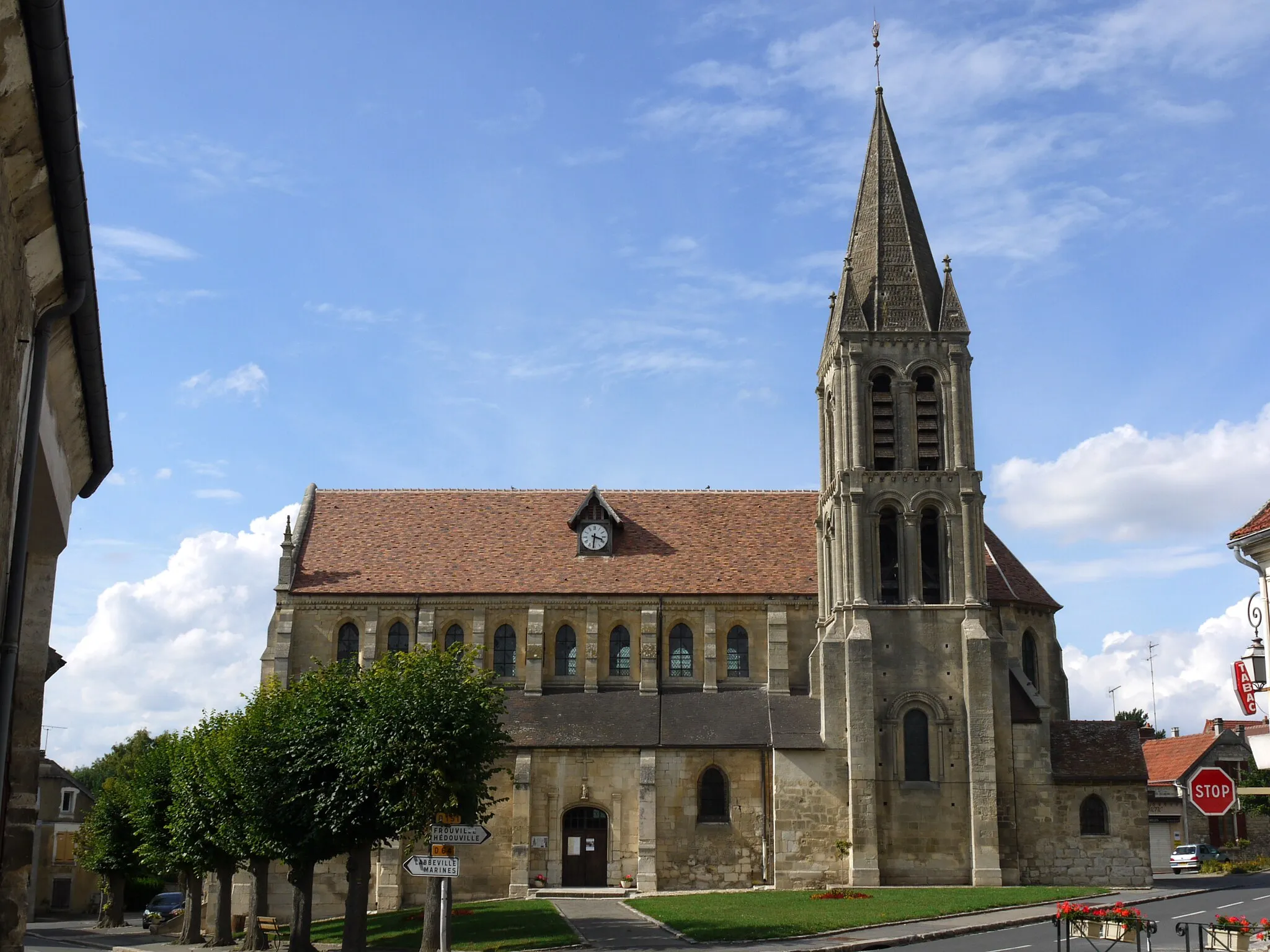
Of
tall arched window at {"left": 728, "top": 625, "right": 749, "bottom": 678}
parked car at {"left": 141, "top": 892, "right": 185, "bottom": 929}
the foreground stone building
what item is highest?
tall arched window at {"left": 728, "top": 625, "right": 749, "bottom": 678}

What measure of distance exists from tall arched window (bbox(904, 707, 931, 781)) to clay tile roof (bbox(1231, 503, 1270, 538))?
23436 mm

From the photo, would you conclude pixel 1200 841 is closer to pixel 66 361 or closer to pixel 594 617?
pixel 594 617

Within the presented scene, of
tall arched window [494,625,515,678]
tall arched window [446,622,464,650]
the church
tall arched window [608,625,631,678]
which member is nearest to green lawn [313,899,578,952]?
the church

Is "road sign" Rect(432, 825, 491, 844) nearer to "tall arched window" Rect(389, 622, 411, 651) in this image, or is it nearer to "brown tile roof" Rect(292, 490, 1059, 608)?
"brown tile roof" Rect(292, 490, 1059, 608)

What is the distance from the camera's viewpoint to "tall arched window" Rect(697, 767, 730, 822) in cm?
4416

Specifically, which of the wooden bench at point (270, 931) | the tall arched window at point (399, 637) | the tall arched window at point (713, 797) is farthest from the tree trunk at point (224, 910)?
the tall arched window at point (713, 797)

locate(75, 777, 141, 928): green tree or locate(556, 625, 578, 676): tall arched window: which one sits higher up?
locate(556, 625, 578, 676): tall arched window

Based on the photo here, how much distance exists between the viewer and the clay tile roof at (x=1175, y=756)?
64.4m

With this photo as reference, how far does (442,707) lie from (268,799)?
18.7ft

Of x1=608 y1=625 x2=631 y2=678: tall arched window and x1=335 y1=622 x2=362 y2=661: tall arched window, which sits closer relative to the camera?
x1=608 y1=625 x2=631 y2=678: tall arched window

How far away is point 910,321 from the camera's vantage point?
4719 centimetres

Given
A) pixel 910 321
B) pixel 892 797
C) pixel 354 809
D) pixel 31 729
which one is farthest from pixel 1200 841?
pixel 31 729

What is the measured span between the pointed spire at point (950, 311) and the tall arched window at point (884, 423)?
2892 millimetres

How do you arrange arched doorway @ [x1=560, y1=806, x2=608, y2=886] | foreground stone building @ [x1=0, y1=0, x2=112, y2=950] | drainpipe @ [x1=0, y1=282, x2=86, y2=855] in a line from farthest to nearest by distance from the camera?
arched doorway @ [x1=560, y1=806, x2=608, y2=886] < drainpipe @ [x1=0, y1=282, x2=86, y2=855] < foreground stone building @ [x1=0, y1=0, x2=112, y2=950]
